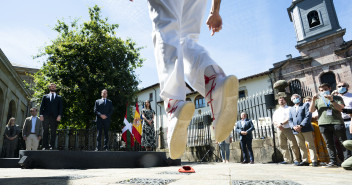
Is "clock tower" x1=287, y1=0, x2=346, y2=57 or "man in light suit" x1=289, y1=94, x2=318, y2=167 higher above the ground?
"clock tower" x1=287, y1=0, x2=346, y2=57

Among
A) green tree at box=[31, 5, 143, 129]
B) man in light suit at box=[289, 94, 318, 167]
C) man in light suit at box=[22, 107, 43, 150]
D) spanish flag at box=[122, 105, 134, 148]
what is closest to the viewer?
man in light suit at box=[289, 94, 318, 167]

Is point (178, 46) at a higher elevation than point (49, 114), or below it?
below

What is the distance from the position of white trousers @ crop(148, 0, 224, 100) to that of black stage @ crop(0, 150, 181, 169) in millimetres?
4674

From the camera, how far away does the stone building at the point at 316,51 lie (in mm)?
22297

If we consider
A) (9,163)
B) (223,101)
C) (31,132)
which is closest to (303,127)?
(223,101)

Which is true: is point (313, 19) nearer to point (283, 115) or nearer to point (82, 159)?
Result: point (283, 115)

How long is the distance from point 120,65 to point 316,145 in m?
14.7

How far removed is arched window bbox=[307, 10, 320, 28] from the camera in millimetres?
26422

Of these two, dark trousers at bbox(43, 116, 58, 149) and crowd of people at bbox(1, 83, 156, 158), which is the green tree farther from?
dark trousers at bbox(43, 116, 58, 149)

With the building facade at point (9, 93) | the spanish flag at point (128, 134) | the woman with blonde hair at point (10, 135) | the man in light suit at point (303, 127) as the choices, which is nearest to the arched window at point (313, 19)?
the man in light suit at point (303, 127)

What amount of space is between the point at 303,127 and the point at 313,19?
26.5 m

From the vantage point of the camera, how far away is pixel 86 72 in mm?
16078

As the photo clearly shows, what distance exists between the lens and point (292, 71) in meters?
24.7

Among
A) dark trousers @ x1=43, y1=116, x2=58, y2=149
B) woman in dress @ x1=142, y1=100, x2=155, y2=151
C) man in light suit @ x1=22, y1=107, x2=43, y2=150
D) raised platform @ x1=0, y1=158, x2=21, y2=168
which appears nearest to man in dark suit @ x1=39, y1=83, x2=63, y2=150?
dark trousers @ x1=43, y1=116, x2=58, y2=149
